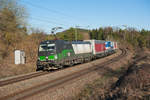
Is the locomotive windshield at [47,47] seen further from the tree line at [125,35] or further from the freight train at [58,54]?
the tree line at [125,35]

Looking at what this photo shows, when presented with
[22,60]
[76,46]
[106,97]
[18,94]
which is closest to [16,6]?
[22,60]

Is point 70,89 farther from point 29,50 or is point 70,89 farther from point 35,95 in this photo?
point 29,50

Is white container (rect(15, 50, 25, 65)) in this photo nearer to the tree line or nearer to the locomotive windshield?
the locomotive windshield

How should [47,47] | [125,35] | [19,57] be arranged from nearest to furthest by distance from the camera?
1. [47,47]
2. [19,57]
3. [125,35]

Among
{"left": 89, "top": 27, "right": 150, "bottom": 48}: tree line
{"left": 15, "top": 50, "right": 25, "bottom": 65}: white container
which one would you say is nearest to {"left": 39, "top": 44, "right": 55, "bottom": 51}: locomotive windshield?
{"left": 15, "top": 50, "right": 25, "bottom": 65}: white container

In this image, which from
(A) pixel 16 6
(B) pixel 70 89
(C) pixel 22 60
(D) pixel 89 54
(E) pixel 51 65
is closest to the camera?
(B) pixel 70 89

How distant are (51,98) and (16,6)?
2301 cm

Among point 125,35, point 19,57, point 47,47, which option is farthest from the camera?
point 125,35

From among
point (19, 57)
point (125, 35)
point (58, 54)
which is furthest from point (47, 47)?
point (125, 35)

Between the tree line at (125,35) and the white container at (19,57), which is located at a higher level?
the tree line at (125,35)

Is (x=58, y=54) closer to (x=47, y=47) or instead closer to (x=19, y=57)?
(x=47, y=47)

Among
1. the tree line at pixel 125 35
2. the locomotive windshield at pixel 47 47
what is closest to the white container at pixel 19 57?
the locomotive windshield at pixel 47 47

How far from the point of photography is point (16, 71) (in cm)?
1600

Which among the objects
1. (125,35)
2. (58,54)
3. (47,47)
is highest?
(125,35)
